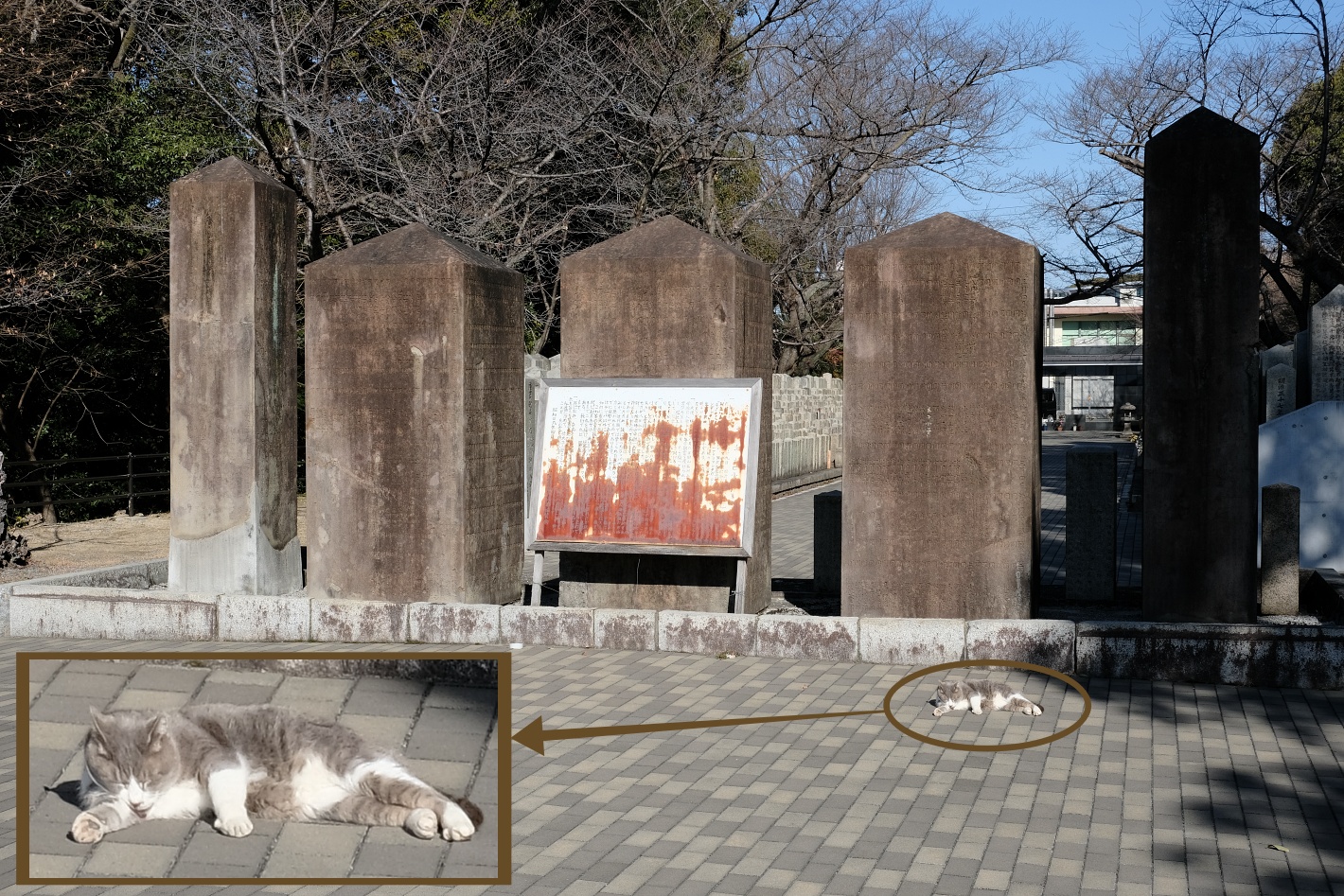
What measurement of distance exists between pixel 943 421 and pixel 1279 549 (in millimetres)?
2709

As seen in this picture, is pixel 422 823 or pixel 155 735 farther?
pixel 422 823

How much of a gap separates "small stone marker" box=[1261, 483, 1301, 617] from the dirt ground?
769 cm

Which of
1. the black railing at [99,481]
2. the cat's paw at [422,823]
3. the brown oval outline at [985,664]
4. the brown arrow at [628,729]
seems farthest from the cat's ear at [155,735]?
the black railing at [99,481]

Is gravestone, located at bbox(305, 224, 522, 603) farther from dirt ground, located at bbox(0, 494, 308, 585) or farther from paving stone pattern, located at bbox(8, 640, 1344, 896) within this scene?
dirt ground, located at bbox(0, 494, 308, 585)

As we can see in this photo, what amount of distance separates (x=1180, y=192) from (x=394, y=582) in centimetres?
575

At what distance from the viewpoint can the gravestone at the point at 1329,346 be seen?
1291 centimetres

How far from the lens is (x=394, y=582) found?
9391 mm

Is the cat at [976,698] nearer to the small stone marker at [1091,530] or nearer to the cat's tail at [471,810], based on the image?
the small stone marker at [1091,530]

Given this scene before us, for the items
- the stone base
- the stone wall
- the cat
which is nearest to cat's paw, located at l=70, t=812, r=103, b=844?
the cat

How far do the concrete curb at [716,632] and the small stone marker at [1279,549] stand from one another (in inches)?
74.7

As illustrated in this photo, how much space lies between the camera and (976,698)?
6.88 m

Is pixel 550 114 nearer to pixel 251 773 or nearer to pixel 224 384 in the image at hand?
pixel 224 384

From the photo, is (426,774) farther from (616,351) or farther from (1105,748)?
(616,351)

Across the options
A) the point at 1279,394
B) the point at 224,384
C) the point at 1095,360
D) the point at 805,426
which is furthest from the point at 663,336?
the point at 1095,360
